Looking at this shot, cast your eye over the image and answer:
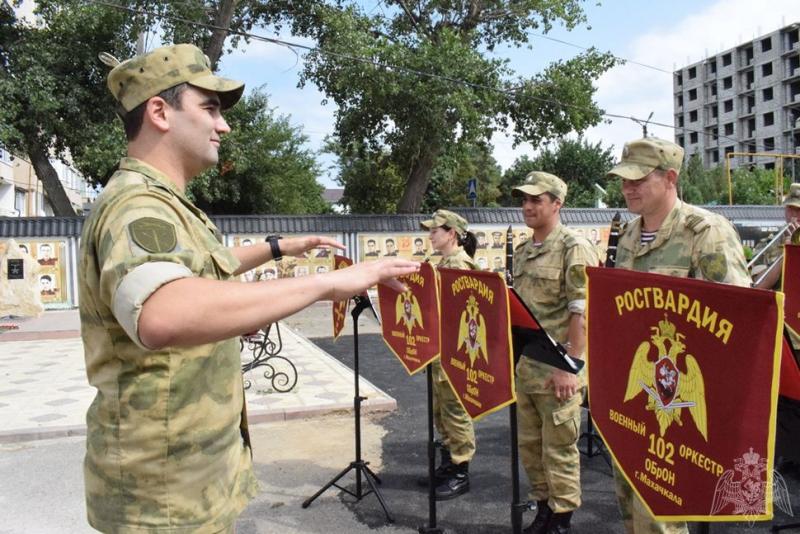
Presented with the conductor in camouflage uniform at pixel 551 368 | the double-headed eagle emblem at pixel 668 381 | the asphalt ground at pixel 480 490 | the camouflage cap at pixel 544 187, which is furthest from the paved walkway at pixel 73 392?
the double-headed eagle emblem at pixel 668 381

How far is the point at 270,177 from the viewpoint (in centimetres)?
2553

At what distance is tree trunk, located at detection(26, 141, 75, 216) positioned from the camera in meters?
16.5

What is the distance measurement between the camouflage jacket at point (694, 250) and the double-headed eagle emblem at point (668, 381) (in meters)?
1.05

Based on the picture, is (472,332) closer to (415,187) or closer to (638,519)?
(638,519)

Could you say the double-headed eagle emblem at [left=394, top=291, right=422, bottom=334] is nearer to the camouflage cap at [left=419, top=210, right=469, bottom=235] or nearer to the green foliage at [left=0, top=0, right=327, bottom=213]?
the camouflage cap at [left=419, top=210, right=469, bottom=235]

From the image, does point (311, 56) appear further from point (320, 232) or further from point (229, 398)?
point (229, 398)

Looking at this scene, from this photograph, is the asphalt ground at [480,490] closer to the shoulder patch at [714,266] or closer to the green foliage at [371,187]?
the shoulder patch at [714,266]

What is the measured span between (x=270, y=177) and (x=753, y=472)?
25.2 m

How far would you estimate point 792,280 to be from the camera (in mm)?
4008

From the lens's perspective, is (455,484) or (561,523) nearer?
(561,523)

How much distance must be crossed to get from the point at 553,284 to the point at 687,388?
2.18m

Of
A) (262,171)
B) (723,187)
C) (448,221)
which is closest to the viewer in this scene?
(448,221)

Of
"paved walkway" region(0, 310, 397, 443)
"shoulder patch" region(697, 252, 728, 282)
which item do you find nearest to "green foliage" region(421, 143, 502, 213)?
"paved walkway" region(0, 310, 397, 443)

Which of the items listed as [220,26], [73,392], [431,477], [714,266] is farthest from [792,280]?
[220,26]
